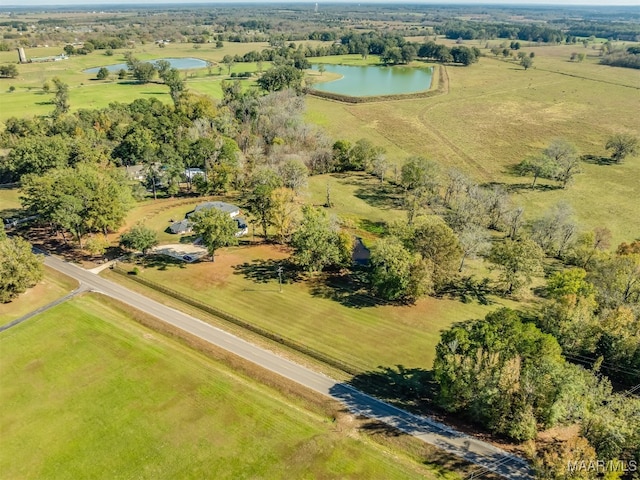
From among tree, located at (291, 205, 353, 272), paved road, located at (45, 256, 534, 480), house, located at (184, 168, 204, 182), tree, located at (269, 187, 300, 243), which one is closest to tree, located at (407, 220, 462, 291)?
tree, located at (291, 205, 353, 272)

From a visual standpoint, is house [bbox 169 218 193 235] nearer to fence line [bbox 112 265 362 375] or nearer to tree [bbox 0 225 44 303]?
fence line [bbox 112 265 362 375]

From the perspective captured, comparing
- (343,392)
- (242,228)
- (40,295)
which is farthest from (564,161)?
(40,295)

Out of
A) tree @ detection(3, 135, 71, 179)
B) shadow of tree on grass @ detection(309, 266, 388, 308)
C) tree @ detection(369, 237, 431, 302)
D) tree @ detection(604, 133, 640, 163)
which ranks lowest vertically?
shadow of tree on grass @ detection(309, 266, 388, 308)

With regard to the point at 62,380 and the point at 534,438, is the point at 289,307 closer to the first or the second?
the point at 62,380

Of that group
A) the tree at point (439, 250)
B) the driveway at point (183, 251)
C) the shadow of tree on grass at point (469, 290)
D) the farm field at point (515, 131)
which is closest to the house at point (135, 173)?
the driveway at point (183, 251)

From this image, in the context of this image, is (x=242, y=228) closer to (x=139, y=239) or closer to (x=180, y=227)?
(x=180, y=227)

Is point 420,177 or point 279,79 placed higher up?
point 279,79

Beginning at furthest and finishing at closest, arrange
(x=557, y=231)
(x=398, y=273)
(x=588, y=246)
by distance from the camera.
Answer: (x=557, y=231)
(x=588, y=246)
(x=398, y=273)
